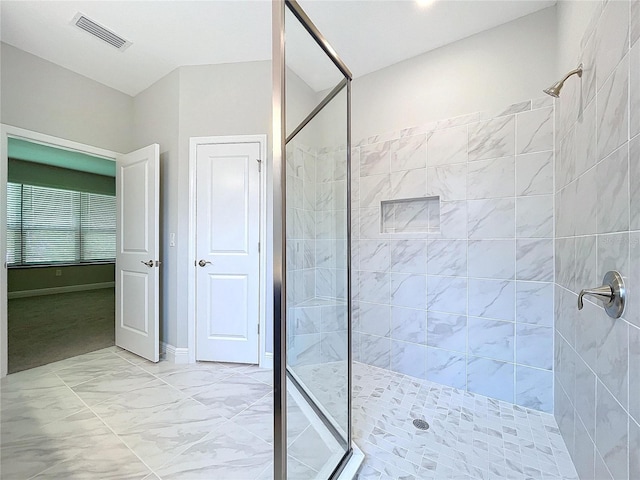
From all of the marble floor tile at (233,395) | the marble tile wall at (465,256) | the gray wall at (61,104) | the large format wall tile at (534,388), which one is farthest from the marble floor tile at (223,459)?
the gray wall at (61,104)

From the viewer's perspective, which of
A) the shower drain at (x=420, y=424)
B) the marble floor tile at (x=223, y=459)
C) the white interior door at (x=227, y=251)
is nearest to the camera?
the marble floor tile at (x=223, y=459)

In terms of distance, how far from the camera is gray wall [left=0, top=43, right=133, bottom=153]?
2188 millimetres

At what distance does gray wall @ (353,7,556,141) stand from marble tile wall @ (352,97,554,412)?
0.11 meters

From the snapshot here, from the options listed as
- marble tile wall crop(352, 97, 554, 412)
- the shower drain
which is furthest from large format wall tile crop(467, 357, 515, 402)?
the shower drain

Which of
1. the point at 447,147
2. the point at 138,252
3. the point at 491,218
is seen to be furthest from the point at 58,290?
the point at 491,218

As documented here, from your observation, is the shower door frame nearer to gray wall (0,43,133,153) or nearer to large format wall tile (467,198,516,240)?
large format wall tile (467,198,516,240)

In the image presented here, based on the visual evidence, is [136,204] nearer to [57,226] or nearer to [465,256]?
[465,256]

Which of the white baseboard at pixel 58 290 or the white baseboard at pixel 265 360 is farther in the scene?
the white baseboard at pixel 58 290

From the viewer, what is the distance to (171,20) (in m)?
1.94

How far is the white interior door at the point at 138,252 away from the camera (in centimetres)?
247

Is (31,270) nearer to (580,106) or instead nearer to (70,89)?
(70,89)

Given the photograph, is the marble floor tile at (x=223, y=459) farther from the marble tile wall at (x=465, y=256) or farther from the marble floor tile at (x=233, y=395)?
the marble tile wall at (x=465, y=256)

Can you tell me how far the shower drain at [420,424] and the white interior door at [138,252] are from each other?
7.14ft

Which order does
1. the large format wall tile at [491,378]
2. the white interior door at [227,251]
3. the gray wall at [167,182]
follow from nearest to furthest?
the large format wall tile at [491,378] < the white interior door at [227,251] < the gray wall at [167,182]
